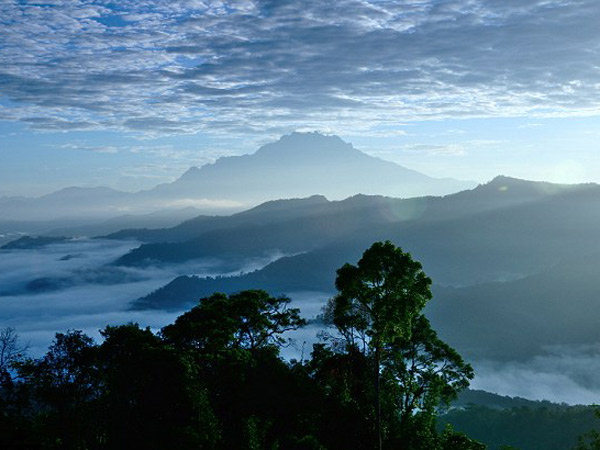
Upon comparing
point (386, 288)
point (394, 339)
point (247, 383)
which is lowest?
point (247, 383)

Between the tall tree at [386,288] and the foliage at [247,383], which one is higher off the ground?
the tall tree at [386,288]

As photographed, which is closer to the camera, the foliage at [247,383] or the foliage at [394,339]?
the foliage at [394,339]

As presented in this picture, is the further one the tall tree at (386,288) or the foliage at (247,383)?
the foliage at (247,383)

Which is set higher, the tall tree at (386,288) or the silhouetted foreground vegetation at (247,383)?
the tall tree at (386,288)

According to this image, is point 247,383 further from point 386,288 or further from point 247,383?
point 386,288

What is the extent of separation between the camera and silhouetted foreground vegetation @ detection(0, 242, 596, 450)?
30672 mm

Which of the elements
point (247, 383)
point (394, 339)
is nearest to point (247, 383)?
point (247, 383)

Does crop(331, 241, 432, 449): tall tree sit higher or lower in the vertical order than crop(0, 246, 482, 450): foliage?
higher

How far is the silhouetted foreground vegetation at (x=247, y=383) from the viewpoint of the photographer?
30672 mm

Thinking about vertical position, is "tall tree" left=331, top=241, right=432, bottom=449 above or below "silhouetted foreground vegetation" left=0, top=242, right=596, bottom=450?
above

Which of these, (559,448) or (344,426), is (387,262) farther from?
(559,448)

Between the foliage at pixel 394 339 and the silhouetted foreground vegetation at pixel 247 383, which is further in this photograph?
the silhouetted foreground vegetation at pixel 247 383

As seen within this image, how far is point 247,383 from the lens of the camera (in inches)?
1674

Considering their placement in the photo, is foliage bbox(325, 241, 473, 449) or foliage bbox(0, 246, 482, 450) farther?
foliage bbox(0, 246, 482, 450)
